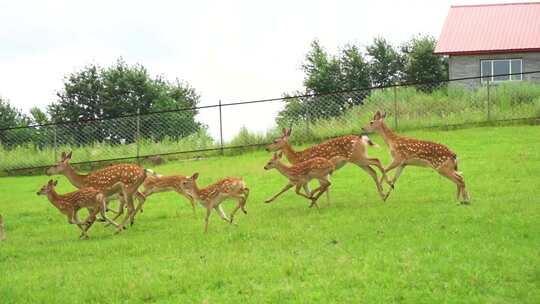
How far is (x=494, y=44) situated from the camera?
37.9m

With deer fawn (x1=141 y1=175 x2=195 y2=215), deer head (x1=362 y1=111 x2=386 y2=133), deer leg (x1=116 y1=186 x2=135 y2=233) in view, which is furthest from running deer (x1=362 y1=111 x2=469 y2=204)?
deer leg (x1=116 y1=186 x2=135 y2=233)

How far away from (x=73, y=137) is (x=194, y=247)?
1923 cm

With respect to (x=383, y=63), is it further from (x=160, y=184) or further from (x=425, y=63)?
(x=160, y=184)

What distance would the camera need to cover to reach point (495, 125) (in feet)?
91.0

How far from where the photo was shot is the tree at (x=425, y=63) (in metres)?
45.1

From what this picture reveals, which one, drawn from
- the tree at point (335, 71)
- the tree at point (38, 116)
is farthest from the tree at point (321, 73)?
the tree at point (38, 116)

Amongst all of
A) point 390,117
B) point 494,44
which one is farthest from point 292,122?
point 494,44

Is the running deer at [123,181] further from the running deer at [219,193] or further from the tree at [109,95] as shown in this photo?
the tree at [109,95]

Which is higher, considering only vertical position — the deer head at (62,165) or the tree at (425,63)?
the tree at (425,63)

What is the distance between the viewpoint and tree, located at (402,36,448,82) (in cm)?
4512

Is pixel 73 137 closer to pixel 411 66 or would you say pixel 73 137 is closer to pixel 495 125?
pixel 495 125

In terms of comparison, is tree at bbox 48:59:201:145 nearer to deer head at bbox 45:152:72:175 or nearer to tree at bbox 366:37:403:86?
tree at bbox 366:37:403:86

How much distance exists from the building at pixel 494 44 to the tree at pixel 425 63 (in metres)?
4.67

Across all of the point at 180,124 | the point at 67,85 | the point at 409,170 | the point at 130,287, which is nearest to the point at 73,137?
the point at 180,124
